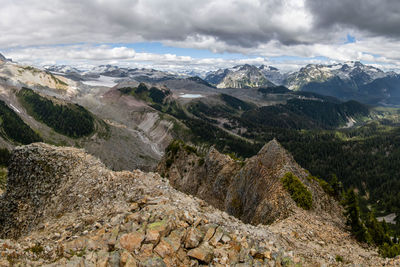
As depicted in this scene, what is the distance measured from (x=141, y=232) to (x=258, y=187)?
A: 31.9m

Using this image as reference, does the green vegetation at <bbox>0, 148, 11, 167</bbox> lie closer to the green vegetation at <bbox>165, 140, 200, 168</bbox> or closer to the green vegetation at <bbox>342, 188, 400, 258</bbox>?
the green vegetation at <bbox>165, 140, 200, 168</bbox>

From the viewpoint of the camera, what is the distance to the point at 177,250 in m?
16.2

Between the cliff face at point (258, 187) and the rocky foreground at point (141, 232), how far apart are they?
13.3ft

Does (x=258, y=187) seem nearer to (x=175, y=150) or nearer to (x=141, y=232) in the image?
(x=141, y=232)

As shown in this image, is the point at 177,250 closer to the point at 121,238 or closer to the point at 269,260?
the point at 121,238

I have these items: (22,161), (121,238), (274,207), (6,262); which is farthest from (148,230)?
(22,161)

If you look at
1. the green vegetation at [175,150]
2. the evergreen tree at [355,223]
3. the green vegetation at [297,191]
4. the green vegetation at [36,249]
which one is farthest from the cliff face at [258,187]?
the green vegetation at [36,249]

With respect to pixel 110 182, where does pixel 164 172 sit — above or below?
below

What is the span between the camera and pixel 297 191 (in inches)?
1468

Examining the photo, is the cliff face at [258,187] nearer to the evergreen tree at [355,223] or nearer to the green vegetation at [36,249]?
the evergreen tree at [355,223]

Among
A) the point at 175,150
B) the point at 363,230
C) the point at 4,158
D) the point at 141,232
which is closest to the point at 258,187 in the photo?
the point at 363,230

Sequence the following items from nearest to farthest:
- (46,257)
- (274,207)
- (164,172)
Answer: (46,257), (274,207), (164,172)

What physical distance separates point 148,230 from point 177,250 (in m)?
2.33

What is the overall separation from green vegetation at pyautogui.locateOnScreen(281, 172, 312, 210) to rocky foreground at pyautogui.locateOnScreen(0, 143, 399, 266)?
2419 millimetres
